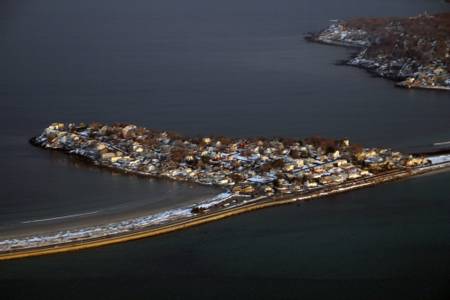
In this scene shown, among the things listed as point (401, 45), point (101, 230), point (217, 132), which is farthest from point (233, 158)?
point (401, 45)

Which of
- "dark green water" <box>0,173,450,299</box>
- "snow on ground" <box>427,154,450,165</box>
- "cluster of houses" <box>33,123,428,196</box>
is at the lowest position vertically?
"dark green water" <box>0,173,450,299</box>

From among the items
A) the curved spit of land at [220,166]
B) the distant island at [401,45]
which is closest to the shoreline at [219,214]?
the curved spit of land at [220,166]

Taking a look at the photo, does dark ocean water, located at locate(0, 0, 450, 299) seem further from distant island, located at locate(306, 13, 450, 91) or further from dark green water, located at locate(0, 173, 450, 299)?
distant island, located at locate(306, 13, 450, 91)

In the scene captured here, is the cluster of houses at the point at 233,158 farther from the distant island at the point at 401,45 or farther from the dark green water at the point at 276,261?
the distant island at the point at 401,45

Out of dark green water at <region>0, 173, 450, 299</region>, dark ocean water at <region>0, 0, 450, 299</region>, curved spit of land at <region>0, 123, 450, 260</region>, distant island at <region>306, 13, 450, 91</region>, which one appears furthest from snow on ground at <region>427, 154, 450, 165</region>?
distant island at <region>306, 13, 450, 91</region>

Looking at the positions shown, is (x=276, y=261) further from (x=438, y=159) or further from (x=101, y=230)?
(x=438, y=159)

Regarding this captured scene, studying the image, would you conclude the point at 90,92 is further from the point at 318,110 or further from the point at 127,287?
the point at 127,287

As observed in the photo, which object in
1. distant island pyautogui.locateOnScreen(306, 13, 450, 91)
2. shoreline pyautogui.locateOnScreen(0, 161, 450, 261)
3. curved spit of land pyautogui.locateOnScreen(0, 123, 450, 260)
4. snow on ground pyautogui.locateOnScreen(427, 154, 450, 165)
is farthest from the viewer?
distant island pyautogui.locateOnScreen(306, 13, 450, 91)

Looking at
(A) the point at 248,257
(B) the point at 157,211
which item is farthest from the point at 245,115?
(A) the point at 248,257
